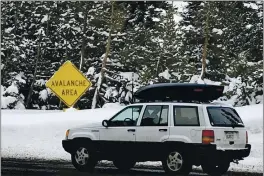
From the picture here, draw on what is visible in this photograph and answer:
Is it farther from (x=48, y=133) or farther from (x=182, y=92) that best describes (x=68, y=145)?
(x=182, y=92)

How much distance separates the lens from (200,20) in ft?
70.6

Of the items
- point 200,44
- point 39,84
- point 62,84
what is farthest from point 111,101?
point 200,44

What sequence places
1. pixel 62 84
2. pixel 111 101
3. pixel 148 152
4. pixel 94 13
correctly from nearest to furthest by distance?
1. pixel 148 152
2. pixel 62 84
3. pixel 111 101
4. pixel 94 13

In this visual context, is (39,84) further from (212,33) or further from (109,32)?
(212,33)

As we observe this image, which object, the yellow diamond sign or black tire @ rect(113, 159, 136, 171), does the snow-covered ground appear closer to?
the yellow diamond sign

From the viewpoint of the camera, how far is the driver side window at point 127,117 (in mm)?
10258

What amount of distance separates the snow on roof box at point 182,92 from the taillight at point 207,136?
0.69 metres

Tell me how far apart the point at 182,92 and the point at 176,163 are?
129 cm

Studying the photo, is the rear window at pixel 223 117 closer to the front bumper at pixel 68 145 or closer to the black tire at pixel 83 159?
the black tire at pixel 83 159

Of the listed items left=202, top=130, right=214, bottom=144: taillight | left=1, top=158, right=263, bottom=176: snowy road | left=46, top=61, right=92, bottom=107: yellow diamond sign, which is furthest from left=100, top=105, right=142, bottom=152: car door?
left=46, top=61, right=92, bottom=107: yellow diamond sign

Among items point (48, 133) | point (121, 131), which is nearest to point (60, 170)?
point (121, 131)

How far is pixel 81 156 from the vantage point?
1047 cm

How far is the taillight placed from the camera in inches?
366

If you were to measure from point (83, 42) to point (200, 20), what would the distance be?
489 cm
